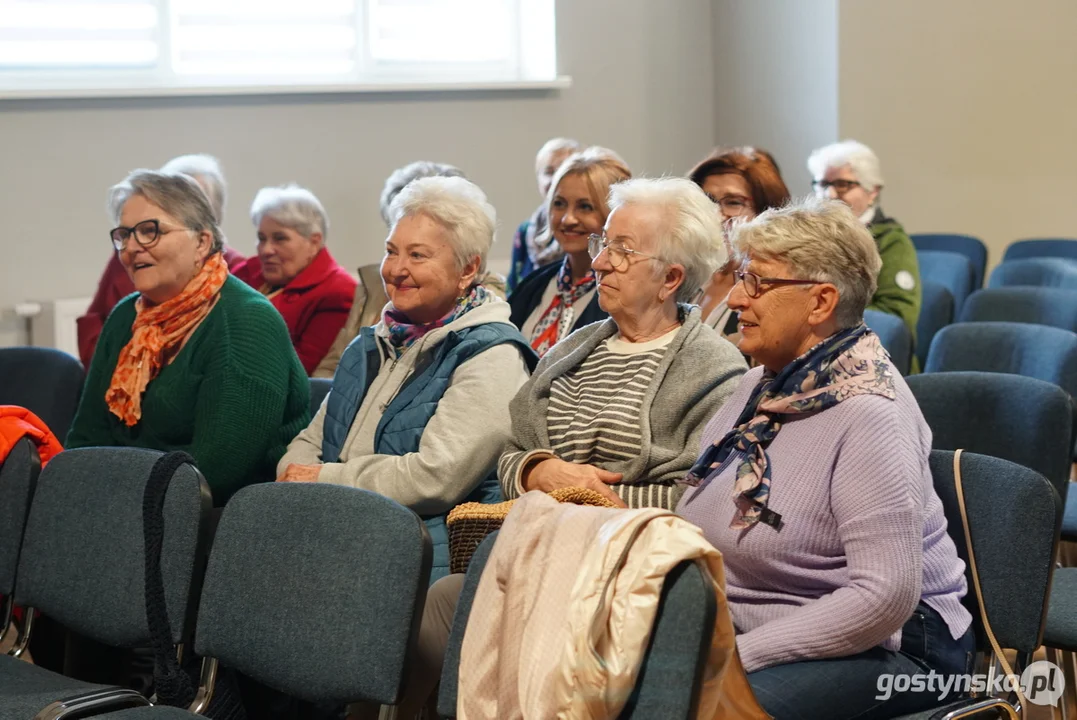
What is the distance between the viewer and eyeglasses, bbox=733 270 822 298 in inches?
79.2

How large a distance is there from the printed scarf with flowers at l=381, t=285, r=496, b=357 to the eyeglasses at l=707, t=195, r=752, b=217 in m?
0.88

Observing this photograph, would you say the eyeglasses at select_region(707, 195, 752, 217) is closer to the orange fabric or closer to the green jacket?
the green jacket

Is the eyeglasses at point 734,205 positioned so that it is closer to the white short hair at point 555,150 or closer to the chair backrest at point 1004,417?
the chair backrest at point 1004,417

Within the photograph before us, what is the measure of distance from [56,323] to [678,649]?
441 centimetres

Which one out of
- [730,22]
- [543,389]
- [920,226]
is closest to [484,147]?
[730,22]

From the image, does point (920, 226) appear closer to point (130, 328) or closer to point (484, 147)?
point (484, 147)

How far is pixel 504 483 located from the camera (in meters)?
2.46

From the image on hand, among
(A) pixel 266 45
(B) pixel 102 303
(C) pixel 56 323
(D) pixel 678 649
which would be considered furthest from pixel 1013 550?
(A) pixel 266 45

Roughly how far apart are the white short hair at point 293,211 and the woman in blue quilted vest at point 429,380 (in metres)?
1.56

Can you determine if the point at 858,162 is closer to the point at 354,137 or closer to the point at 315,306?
the point at 315,306

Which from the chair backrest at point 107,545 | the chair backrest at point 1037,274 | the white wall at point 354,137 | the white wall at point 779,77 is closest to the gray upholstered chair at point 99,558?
the chair backrest at point 107,545

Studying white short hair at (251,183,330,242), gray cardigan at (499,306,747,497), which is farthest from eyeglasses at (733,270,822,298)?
white short hair at (251,183,330,242)

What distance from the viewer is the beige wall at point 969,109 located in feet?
20.2

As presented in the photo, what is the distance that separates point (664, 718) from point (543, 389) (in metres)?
1.07
